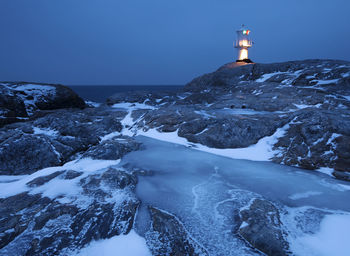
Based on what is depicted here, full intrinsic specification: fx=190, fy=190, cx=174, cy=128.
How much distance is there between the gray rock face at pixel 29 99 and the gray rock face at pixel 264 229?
1737 centimetres

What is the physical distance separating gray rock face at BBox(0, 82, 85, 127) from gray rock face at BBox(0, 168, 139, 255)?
45.0 ft

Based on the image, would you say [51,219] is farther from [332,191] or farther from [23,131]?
[23,131]

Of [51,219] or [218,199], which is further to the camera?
[218,199]

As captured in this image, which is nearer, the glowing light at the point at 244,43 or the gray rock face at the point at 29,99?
the gray rock face at the point at 29,99

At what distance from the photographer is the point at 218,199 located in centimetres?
453

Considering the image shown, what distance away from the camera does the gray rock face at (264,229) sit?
3.17m

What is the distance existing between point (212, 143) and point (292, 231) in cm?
529

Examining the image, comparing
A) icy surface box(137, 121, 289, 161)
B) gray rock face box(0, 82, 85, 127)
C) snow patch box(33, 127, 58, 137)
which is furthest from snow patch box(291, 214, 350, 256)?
gray rock face box(0, 82, 85, 127)

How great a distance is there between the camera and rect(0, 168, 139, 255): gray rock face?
10.5 ft

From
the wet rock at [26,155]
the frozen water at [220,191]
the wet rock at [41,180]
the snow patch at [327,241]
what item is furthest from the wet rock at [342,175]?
the wet rock at [26,155]

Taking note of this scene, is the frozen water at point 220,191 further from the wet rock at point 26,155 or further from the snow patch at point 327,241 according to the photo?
the wet rock at point 26,155

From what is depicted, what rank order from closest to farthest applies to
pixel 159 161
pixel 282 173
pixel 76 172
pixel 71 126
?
1. pixel 76 172
2. pixel 282 173
3. pixel 159 161
4. pixel 71 126

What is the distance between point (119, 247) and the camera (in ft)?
10.6

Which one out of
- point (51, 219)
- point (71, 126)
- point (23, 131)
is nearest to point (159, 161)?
point (51, 219)
